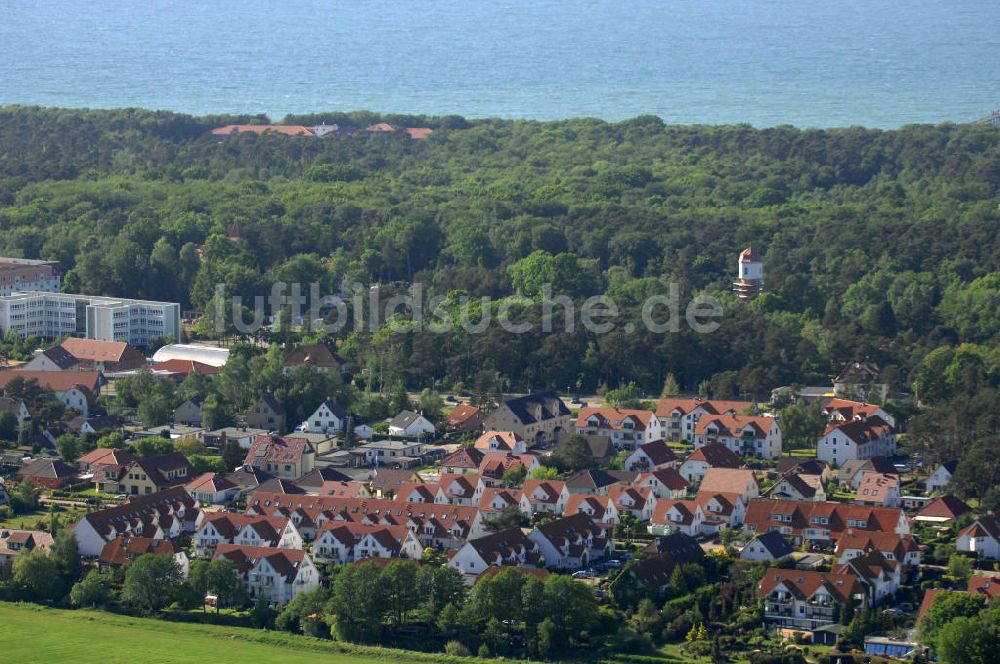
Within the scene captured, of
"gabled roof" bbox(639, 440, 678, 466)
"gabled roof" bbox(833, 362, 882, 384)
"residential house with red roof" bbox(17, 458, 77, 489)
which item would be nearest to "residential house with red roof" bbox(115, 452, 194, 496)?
"residential house with red roof" bbox(17, 458, 77, 489)

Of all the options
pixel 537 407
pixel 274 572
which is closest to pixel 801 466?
pixel 537 407

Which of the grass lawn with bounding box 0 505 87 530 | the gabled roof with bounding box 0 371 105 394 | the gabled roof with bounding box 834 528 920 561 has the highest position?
the gabled roof with bounding box 0 371 105 394

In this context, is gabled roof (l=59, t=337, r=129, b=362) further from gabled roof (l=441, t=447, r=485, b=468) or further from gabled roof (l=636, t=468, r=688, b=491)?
gabled roof (l=636, t=468, r=688, b=491)

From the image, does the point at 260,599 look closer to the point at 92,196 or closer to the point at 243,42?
the point at 92,196

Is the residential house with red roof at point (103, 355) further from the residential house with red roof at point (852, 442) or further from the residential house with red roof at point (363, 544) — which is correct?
the residential house with red roof at point (852, 442)

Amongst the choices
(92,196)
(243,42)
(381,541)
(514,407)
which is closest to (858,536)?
(381,541)

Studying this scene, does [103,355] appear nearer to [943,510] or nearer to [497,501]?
[497,501]

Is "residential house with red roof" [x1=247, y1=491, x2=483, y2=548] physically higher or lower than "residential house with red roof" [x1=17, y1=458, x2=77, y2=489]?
higher
